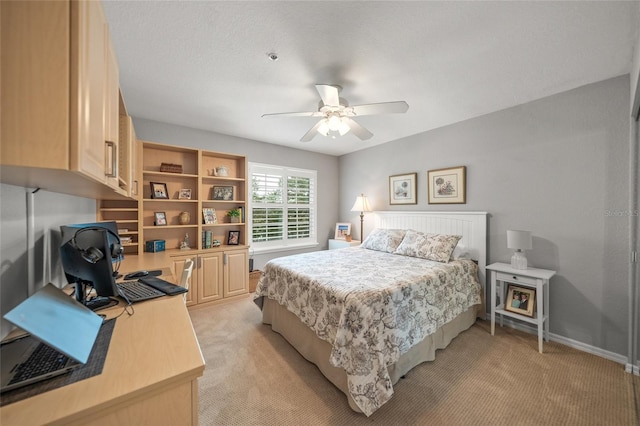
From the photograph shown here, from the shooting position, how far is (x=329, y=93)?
1.94 metres

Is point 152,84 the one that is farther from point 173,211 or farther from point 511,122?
point 511,122

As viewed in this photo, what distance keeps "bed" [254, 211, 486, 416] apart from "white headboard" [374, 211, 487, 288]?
0.01m

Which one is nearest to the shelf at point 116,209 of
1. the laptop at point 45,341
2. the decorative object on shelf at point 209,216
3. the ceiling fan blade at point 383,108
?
the decorative object on shelf at point 209,216

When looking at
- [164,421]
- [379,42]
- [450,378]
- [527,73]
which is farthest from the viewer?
[527,73]

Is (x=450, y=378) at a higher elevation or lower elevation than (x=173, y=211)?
lower

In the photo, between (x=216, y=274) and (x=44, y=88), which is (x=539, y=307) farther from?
(x=216, y=274)

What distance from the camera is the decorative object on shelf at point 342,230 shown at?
478cm

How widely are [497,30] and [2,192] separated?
2.76 m

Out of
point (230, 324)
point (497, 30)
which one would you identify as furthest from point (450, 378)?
point (497, 30)

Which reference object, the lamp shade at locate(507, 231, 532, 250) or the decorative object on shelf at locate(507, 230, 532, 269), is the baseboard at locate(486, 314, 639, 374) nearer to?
the decorative object on shelf at locate(507, 230, 532, 269)

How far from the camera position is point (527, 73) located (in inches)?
82.2

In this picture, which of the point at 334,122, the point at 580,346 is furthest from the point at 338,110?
the point at 580,346

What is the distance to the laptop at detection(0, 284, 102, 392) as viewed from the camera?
2.17ft

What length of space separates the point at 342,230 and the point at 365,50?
11.4 feet
